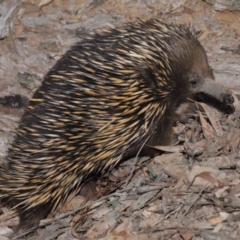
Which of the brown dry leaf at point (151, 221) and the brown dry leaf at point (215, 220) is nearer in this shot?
the brown dry leaf at point (215, 220)

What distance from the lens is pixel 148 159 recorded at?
15.7 feet

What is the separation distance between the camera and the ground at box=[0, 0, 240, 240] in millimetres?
3953

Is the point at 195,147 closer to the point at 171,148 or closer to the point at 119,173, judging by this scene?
the point at 171,148

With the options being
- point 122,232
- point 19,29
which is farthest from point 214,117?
point 19,29

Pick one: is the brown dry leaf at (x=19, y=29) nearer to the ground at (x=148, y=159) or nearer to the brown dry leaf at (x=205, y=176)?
the ground at (x=148, y=159)

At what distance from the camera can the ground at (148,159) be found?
3.95m

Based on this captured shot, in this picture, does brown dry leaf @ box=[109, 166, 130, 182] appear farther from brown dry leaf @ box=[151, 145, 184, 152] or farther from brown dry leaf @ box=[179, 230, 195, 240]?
brown dry leaf @ box=[179, 230, 195, 240]

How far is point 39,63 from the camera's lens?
5.57 meters

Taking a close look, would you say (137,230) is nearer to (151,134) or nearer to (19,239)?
(151,134)

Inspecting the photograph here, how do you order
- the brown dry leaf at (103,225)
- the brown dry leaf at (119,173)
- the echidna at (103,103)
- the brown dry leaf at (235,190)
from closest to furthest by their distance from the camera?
the brown dry leaf at (235,190) → the brown dry leaf at (103,225) → the echidna at (103,103) → the brown dry leaf at (119,173)

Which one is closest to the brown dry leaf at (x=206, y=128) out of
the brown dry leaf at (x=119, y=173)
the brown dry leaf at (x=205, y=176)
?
the brown dry leaf at (x=205, y=176)

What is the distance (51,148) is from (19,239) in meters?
0.85

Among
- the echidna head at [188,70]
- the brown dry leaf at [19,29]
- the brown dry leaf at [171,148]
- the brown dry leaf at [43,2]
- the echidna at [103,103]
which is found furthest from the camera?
the brown dry leaf at [43,2]

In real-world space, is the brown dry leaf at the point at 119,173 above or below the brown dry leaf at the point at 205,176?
below
